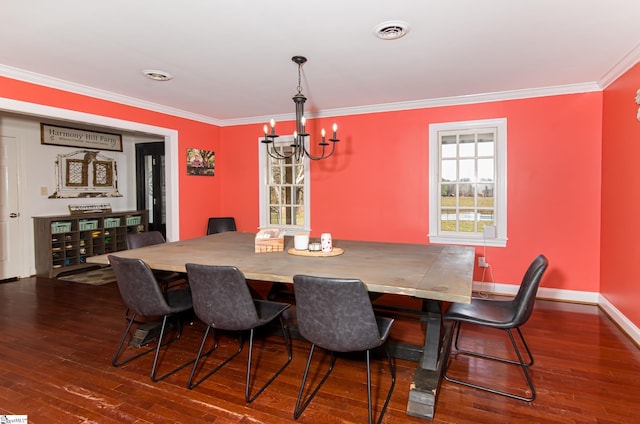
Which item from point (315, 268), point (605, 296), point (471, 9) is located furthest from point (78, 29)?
point (605, 296)

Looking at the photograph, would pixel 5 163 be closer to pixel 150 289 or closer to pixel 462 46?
pixel 150 289

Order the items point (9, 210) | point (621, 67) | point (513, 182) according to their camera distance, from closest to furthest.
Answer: point (621, 67)
point (513, 182)
point (9, 210)

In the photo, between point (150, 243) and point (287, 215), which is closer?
point (150, 243)

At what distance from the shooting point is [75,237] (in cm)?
552

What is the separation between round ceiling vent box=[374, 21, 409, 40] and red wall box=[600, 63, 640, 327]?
212cm

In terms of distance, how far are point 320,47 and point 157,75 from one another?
1712 mm

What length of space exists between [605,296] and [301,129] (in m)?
3.57

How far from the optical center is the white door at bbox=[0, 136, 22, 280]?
16.2 feet

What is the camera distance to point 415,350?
256 cm

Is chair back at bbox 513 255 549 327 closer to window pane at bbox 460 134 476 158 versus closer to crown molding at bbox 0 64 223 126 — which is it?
window pane at bbox 460 134 476 158

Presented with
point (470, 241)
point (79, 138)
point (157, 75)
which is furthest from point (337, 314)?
point (79, 138)

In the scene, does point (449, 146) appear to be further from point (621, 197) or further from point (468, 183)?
point (621, 197)

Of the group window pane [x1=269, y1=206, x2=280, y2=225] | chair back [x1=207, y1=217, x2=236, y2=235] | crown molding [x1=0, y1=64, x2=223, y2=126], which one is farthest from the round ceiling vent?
chair back [x1=207, y1=217, x2=236, y2=235]

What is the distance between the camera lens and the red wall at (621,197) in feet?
10.0
